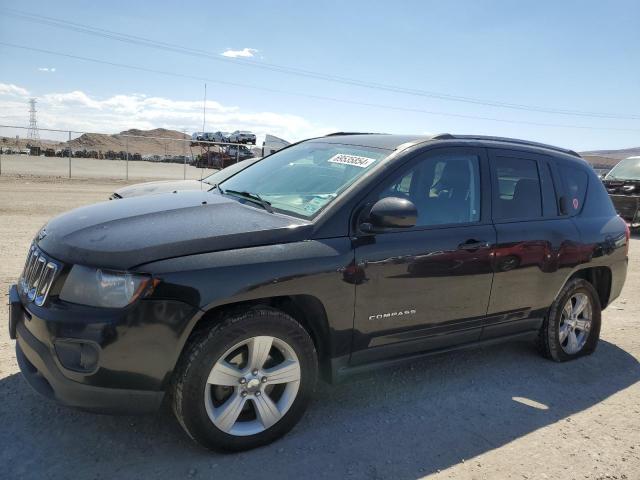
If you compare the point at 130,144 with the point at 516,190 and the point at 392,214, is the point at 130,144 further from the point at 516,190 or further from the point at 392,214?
the point at 392,214

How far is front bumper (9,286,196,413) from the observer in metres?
2.53

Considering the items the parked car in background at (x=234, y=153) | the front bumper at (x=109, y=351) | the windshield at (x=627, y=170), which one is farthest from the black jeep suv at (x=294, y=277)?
the parked car in background at (x=234, y=153)

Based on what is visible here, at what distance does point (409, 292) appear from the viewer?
339 cm

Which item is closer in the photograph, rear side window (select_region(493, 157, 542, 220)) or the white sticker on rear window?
the white sticker on rear window

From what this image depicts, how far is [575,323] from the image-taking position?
4.67 m

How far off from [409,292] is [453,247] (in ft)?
1.55

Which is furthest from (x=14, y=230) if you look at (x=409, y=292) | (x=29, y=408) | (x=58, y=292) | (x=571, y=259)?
(x=571, y=259)

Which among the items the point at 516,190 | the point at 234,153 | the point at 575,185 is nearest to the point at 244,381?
the point at 516,190

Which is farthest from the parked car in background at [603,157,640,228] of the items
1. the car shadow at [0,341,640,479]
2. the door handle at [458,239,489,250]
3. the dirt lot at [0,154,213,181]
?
the dirt lot at [0,154,213,181]

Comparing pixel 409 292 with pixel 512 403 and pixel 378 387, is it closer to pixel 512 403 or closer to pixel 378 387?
pixel 378 387

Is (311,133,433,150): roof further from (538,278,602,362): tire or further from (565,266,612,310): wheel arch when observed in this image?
(565,266,612,310): wheel arch

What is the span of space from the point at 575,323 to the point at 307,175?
9.13ft

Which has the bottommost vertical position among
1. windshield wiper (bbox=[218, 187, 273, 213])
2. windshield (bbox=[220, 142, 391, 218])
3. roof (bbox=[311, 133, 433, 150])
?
windshield wiper (bbox=[218, 187, 273, 213])

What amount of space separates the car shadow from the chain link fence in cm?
1910
